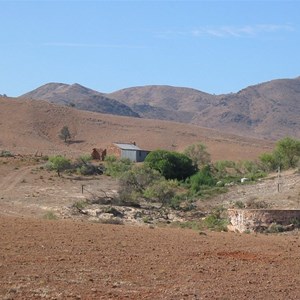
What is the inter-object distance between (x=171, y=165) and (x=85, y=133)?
51.2 m

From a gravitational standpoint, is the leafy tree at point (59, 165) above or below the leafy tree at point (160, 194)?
above

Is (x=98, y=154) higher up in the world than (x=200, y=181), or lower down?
higher up

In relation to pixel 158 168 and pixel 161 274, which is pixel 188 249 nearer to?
pixel 161 274

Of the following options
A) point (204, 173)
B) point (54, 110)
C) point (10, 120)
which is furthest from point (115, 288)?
point (54, 110)

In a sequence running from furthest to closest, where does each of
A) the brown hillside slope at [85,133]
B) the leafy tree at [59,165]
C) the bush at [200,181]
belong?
the brown hillside slope at [85,133] < the leafy tree at [59,165] < the bush at [200,181]

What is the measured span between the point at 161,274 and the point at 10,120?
9353cm

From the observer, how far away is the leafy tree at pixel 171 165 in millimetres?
56612

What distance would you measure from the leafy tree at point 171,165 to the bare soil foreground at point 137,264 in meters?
36.3

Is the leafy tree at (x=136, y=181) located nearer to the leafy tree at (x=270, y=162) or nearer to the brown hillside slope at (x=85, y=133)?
A: the leafy tree at (x=270, y=162)

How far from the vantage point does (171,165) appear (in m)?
57.2

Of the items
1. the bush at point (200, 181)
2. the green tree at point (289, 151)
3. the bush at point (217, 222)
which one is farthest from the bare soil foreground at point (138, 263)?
the green tree at point (289, 151)

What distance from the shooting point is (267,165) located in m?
63.2

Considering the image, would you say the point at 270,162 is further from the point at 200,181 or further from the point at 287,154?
the point at 200,181

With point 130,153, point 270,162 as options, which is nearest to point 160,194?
point 270,162
